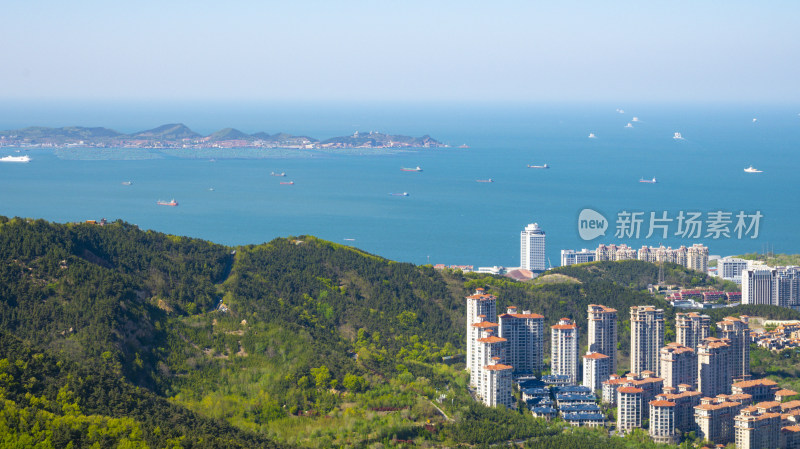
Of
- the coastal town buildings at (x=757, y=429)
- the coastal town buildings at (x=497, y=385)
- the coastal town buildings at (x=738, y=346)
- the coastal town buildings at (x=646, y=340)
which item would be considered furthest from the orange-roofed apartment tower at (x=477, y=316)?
the coastal town buildings at (x=757, y=429)

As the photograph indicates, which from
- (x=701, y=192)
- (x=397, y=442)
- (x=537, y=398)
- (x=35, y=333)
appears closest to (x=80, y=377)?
(x=35, y=333)

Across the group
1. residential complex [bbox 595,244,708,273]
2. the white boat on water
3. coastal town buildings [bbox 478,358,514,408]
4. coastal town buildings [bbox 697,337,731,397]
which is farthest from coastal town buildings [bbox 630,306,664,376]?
the white boat on water

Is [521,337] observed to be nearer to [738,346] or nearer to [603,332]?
[603,332]

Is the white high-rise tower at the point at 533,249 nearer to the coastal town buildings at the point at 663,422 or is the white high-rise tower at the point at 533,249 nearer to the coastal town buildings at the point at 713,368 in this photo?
the coastal town buildings at the point at 713,368

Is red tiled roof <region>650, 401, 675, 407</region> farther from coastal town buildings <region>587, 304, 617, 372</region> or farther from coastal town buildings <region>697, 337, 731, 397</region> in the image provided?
coastal town buildings <region>587, 304, 617, 372</region>

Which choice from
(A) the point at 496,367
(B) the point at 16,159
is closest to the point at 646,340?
(A) the point at 496,367

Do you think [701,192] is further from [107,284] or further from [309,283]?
[107,284]
